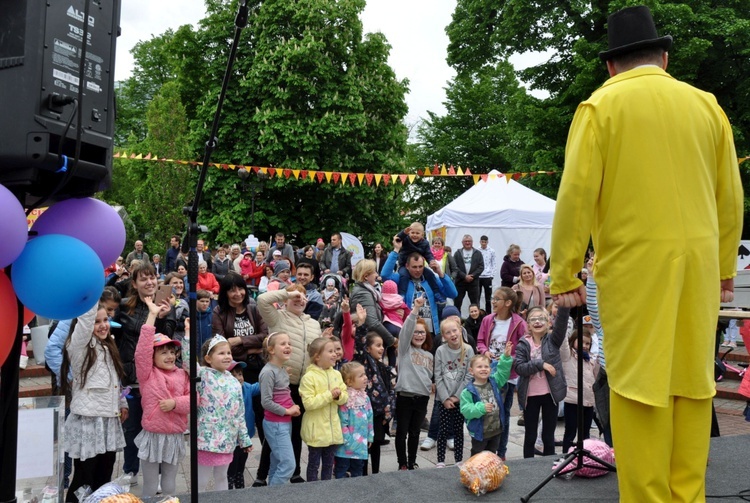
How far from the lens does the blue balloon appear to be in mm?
2314

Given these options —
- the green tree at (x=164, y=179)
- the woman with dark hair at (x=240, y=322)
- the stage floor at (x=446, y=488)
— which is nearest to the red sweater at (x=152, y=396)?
the stage floor at (x=446, y=488)

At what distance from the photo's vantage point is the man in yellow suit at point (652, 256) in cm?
253

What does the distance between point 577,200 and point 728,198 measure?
0.64 m

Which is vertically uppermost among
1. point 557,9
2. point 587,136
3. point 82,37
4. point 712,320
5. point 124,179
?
point 557,9

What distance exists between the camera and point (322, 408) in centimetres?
480

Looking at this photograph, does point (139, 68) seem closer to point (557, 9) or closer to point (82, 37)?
point (557, 9)

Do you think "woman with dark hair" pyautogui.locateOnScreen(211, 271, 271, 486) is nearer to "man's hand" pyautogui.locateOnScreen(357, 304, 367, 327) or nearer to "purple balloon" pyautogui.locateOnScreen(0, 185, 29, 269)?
"man's hand" pyautogui.locateOnScreen(357, 304, 367, 327)

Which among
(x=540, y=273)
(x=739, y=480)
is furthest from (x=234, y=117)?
(x=739, y=480)

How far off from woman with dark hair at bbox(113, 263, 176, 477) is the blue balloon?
2688 mm

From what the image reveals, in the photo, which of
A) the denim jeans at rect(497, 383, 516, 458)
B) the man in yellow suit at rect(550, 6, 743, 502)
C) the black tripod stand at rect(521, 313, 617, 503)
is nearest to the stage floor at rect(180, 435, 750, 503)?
the black tripod stand at rect(521, 313, 617, 503)

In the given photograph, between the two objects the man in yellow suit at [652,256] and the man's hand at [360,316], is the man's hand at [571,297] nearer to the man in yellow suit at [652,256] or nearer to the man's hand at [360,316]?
the man in yellow suit at [652,256]

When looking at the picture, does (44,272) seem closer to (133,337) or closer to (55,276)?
(55,276)

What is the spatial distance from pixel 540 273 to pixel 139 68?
109 ft

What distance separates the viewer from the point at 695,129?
2.62m
